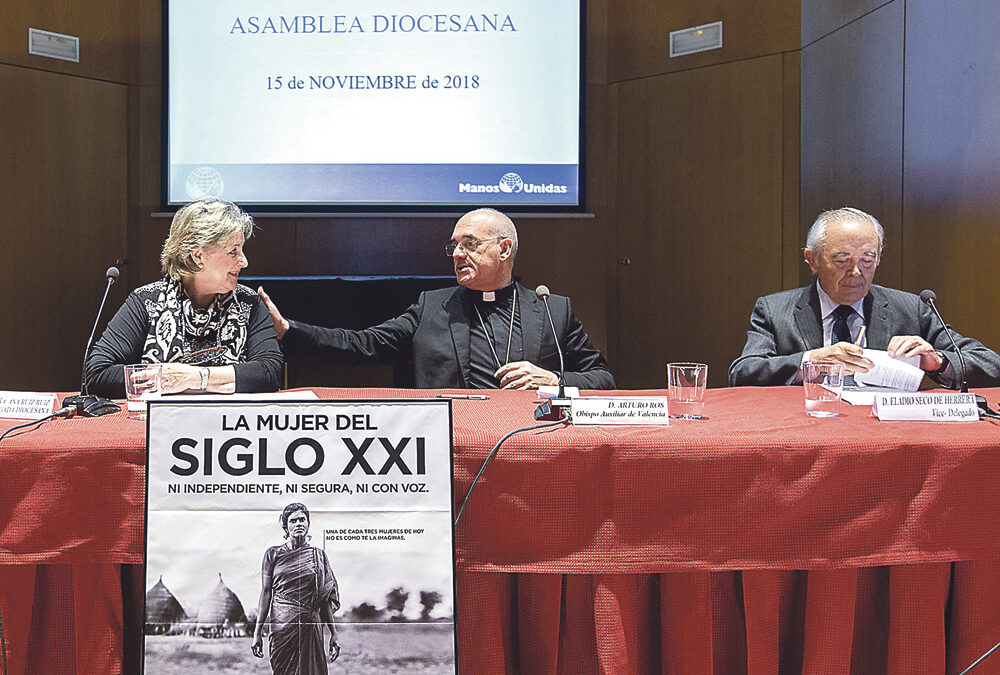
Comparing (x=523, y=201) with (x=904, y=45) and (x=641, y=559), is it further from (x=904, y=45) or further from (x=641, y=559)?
Result: (x=641, y=559)

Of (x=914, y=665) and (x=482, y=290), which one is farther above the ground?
(x=482, y=290)

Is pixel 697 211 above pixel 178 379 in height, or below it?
above

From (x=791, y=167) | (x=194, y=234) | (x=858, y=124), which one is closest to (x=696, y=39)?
(x=791, y=167)

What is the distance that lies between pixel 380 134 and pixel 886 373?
299cm

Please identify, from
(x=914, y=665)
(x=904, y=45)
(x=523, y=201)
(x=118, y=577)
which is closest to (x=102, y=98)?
(x=523, y=201)

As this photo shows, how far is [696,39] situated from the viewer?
453cm

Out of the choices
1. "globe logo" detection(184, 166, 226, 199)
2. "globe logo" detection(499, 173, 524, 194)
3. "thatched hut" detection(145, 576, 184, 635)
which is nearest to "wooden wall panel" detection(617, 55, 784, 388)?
"globe logo" detection(499, 173, 524, 194)

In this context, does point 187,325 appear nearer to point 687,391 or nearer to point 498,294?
point 498,294

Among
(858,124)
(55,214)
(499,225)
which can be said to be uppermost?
(858,124)

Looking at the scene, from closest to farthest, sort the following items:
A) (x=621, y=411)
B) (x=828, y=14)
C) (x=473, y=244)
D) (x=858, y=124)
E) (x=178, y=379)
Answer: (x=621, y=411)
(x=178, y=379)
(x=473, y=244)
(x=858, y=124)
(x=828, y=14)

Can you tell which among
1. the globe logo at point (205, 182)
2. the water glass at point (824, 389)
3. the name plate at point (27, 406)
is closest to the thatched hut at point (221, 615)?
the name plate at point (27, 406)

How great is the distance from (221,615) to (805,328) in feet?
7.01

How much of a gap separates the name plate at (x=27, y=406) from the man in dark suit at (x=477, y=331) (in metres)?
1.21

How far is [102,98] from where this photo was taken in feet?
Result: 15.1
